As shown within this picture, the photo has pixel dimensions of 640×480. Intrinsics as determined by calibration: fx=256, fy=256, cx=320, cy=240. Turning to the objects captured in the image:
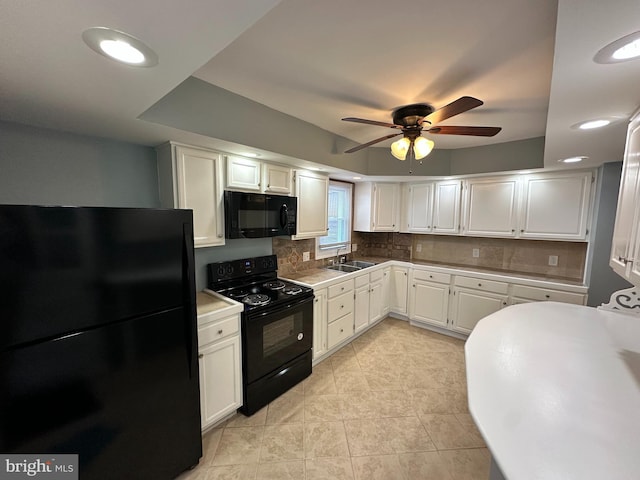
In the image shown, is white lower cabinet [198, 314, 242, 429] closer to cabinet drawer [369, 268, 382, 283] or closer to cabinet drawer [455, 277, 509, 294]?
cabinet drawer [369, 268, 382, 283]

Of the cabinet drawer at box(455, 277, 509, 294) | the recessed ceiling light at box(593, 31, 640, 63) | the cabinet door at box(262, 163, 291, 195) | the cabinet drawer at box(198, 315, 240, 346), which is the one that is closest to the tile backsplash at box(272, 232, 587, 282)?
the cabinet drawer at box(455, 277, 509, 294)

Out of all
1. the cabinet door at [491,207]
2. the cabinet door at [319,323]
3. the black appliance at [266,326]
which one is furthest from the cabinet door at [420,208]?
the black appliance at [266,326]

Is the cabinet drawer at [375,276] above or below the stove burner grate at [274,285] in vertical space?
below

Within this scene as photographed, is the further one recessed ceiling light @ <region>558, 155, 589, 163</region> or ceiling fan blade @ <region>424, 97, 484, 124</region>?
recessed ceiling light @ <region>558, 155, 589, 163</region>

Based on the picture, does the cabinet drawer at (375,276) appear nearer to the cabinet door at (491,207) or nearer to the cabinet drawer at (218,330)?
the cabinet door at (491,207)

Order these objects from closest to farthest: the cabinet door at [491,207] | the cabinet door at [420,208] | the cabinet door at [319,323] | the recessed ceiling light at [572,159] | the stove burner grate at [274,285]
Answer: the recessed ceiling light at [572,159] < the stove burner grate at [274,285] < the cabinet door at [319,323] < the cabinet door at [491,207] < the cabinet door at [420,208]

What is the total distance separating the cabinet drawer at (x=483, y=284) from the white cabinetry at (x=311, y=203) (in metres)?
1.89

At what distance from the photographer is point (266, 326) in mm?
2102

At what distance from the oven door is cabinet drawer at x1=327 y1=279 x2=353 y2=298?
0.38 metres

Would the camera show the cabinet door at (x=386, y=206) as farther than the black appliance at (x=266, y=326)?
Yes

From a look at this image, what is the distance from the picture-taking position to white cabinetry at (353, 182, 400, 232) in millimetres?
3885

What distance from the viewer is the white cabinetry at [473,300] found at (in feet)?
10.1

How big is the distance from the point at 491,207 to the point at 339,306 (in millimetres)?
2311

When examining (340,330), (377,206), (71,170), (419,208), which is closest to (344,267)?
(340,330)
